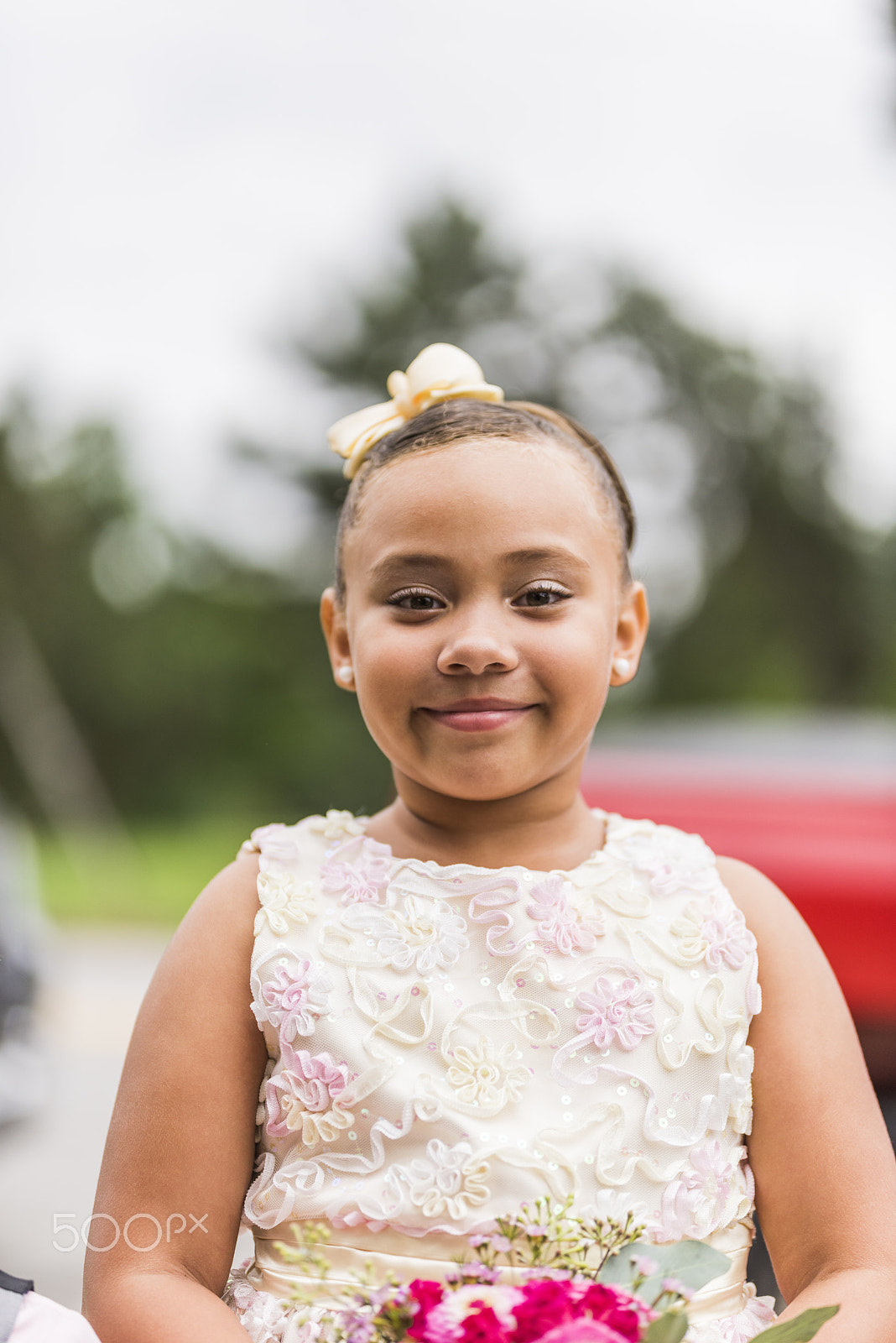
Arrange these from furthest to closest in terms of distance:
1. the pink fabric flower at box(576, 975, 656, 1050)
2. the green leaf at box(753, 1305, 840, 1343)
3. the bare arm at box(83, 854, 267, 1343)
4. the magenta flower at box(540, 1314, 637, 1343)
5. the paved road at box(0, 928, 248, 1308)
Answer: the paved road at box(0, 928, 248, 1308), the pink fabric flower at box(576, 975, 656, 1050), the bare arm at box(83, 854, 267, 1343), the green leaf at box(753, 1305, 840, 1343), the magenta flower at box(540, 1314, 637, 1343)

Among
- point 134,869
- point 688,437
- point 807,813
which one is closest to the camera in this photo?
point 807,813

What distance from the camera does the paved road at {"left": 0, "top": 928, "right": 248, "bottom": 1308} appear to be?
3.49 meters

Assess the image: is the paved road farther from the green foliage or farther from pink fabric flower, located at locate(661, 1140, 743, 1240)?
the green foliage

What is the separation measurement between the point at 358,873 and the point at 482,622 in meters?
0.33

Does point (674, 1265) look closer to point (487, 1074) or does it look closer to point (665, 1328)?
point (665, 1328)

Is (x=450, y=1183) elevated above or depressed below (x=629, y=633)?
below

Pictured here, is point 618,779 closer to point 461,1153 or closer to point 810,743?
point 810,743

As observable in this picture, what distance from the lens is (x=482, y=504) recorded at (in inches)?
60.0

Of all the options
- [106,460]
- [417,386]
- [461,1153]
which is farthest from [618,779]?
[106,460]

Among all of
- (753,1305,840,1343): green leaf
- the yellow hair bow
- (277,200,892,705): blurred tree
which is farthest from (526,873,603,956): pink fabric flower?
(277,200,892,705): blurred tree

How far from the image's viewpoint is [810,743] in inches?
165

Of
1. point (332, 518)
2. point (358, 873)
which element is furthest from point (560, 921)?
point (332, 518)

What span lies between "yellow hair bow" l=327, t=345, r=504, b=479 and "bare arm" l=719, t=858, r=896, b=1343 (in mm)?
769

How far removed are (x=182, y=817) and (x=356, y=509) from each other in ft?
61.7
